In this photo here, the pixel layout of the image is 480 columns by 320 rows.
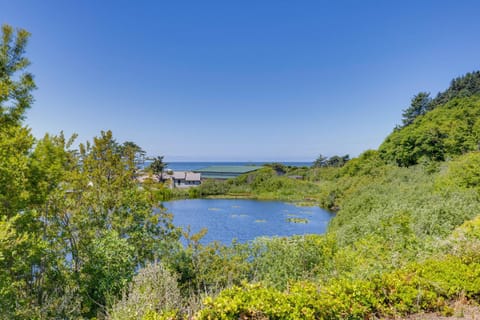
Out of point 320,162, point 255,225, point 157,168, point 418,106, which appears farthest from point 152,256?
point 320,162

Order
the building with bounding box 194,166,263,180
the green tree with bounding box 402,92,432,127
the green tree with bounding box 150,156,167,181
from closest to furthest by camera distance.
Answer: the green tree with bounding box 150,156,167,181 → the green tree with bounding box 402,92,432,127 → the building with bounding box 194,166,263,180

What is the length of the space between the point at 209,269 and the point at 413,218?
5.92 m

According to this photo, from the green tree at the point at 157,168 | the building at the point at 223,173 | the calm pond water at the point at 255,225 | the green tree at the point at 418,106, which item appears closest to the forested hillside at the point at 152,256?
the green tree at the point at 157,168

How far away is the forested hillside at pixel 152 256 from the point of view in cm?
A: 318

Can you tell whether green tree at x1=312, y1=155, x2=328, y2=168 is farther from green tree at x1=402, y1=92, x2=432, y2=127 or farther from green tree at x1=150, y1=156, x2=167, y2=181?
green tree at x1=150, y1=156, x2=167, y2=181

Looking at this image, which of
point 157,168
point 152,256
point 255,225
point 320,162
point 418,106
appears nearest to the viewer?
point 152,256

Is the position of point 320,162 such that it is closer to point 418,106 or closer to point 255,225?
point 418,106

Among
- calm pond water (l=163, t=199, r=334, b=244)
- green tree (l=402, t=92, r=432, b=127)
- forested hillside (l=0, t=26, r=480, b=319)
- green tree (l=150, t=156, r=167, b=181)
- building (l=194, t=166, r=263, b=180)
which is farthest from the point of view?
building (l=194, t=166, r=263, b=180)

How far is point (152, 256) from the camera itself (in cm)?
632

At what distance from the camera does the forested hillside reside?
10.4 ft

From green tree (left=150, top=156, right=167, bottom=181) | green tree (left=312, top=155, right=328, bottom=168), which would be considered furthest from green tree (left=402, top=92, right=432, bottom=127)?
green tree (left=150, top=156, right=167, bottom=181)

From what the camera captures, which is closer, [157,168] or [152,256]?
[152,256]

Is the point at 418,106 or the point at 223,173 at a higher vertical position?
the point at 418,106

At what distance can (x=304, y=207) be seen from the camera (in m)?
30.8
